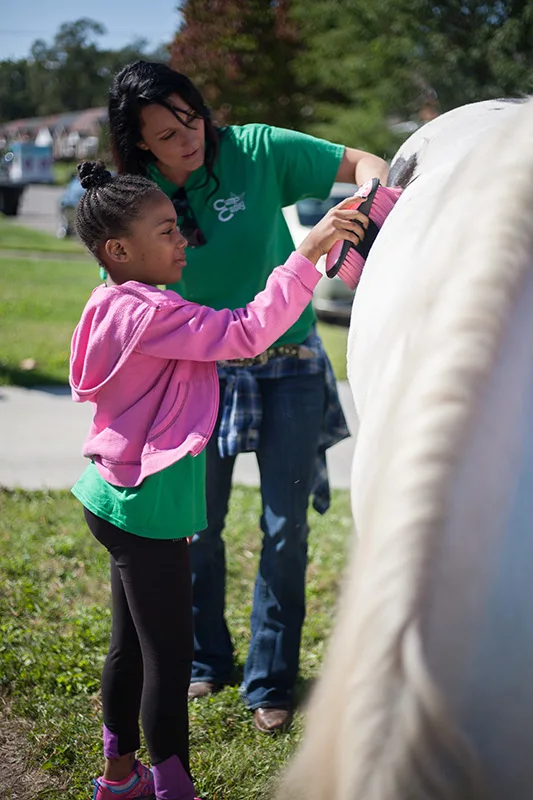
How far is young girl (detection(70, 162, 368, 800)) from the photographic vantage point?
1.79 m

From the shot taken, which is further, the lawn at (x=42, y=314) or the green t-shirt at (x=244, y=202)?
the lawn at (x=42, y=314)

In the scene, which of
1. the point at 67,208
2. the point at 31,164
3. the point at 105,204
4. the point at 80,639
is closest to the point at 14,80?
the point at 80,639

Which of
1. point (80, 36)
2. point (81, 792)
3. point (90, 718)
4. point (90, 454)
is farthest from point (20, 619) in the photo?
point (80, 36)

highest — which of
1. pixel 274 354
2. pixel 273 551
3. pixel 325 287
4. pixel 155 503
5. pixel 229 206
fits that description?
pixel 229 206

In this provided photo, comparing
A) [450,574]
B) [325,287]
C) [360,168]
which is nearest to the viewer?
[450,574]

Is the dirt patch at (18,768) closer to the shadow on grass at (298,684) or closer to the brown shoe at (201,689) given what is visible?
the brown shoe at (201,689)

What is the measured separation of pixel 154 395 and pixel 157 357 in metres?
0.09

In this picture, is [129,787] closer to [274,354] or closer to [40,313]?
[274,354]

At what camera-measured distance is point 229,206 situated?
2340mm

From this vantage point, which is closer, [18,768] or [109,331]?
[109,331]

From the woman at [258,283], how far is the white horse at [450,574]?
4.34ft

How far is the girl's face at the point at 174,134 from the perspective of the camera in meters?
2.20

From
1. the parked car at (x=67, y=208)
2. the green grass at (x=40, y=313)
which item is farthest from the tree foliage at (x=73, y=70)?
the green grass at (x=40, y=313)

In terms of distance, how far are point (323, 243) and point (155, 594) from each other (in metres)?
0.82
